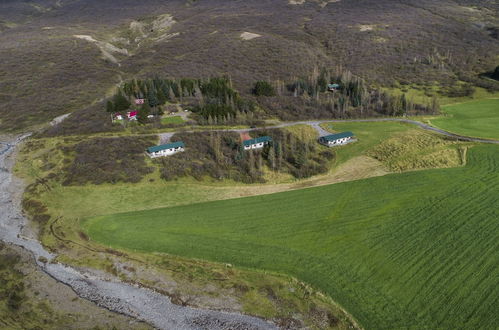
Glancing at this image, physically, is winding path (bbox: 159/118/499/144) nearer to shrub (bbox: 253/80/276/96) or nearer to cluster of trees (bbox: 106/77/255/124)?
cluster of trees (bbox: 106/77/255/124)

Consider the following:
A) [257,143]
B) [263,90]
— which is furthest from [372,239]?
[263,90]

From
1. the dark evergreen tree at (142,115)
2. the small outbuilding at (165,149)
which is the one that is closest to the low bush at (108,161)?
the small outbuilding at (165,149)

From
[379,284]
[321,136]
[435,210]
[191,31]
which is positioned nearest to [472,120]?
[321,136]

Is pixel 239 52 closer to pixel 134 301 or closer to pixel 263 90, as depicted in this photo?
pixel 263 90

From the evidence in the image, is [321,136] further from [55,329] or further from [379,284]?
[55,329]

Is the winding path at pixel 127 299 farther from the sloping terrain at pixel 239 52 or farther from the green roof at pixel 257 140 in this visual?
the sloping terrain at pixel 239 52

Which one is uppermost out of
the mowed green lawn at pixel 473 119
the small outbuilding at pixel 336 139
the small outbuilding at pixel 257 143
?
the small outbuilding at pixel 257 143
